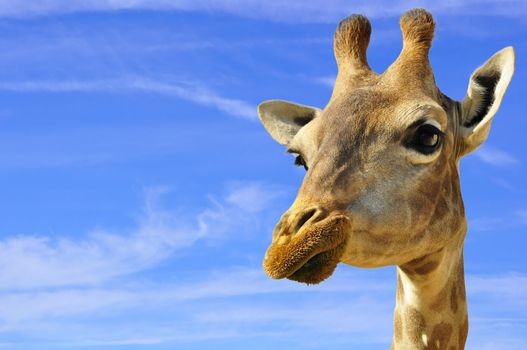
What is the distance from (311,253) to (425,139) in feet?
5.99

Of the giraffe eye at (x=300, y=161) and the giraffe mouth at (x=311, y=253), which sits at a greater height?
the giraffe eye at (x=300, y=161)

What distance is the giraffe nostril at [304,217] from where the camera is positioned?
6.25 meters

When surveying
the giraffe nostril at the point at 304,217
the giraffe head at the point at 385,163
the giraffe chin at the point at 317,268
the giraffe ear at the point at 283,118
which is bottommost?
the giraffe chin at the point at 317,268

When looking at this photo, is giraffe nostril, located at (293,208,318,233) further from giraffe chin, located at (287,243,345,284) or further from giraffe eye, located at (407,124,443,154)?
giraffe eye, located at (407,124,443,154)

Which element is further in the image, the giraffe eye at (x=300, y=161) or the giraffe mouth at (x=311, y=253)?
the giraffe eye at (x=300, y=161)

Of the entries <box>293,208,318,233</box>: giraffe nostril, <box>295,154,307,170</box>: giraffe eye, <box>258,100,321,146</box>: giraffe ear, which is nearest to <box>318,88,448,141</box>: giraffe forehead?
<box>295,154,307,170</box>: giraffe eye

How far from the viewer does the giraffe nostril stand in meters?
6.25

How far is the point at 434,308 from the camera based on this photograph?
304 inches

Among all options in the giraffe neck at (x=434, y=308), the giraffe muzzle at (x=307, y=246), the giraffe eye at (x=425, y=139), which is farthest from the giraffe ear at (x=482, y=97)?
the giraffe muzzle at (x=307, y=246)

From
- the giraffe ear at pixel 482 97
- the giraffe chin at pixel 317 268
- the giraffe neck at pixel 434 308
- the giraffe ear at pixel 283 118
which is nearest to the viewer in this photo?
the giraffe chin at pixel 317 268

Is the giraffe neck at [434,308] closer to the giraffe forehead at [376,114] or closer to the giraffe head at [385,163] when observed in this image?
the giraffe head at [385,163]

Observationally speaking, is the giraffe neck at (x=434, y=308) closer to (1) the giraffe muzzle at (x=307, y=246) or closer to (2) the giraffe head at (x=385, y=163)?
(2) the giraffe head at (x=385, y=163)

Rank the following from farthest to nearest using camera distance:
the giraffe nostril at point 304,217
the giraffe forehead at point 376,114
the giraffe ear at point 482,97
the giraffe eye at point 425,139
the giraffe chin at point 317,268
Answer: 1. the giraffe ear at point 482,97
2. the giraffe eye at point 425,139
3. the giraffe forehead at point 376,114
4. the giraffe chin at point 317,268
5. the giraffe nostril at point 304,217

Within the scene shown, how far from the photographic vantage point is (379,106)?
287 inches
